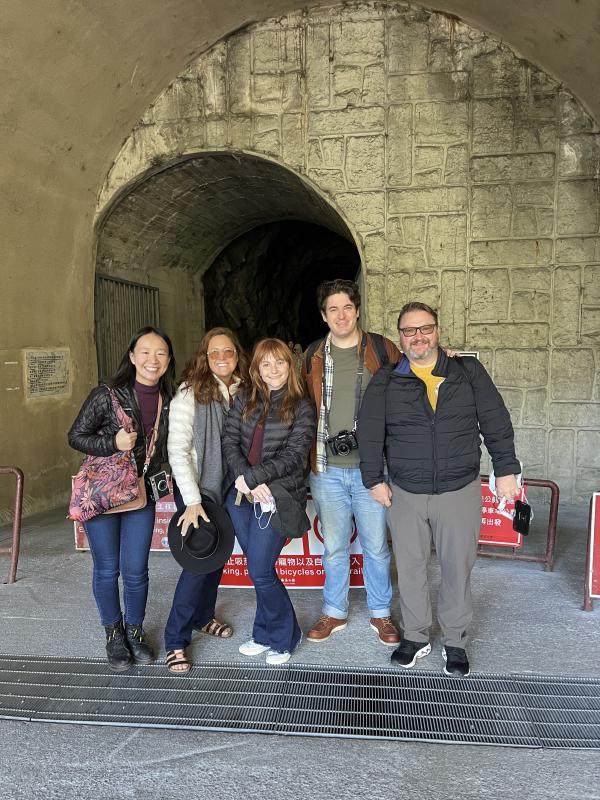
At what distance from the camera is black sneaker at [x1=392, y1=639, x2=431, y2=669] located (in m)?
3.24

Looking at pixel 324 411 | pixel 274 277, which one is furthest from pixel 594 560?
pixel 274 277

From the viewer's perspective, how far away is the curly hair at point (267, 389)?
3.18 metres

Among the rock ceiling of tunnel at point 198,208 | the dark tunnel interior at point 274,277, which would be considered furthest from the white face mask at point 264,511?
the dark tunnel interior at point 274,277

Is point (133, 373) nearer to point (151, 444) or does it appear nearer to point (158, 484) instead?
point (151, 444)

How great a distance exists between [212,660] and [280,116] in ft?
17.8

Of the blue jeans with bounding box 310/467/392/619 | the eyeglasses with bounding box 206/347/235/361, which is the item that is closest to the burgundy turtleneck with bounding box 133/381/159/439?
the eyeglasses with bounding box 206/347/235/361

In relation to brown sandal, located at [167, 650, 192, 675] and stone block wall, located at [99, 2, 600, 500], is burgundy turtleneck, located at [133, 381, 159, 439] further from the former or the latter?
stone block wall, located at [99, 2, 600, 500]

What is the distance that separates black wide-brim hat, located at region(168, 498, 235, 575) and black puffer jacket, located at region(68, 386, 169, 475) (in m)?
0.39

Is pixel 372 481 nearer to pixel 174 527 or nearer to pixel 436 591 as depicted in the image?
pixel 174 527

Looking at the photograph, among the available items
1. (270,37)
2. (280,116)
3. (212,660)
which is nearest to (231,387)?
(212,660)

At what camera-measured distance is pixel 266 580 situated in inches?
124

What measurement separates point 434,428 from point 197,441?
117cm

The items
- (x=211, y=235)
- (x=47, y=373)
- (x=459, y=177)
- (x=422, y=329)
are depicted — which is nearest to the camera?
(x=422, y=329)

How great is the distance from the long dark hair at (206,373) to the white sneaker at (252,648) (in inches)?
52.0
